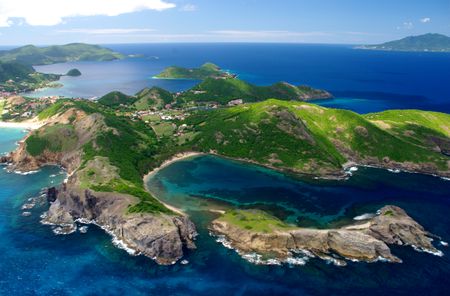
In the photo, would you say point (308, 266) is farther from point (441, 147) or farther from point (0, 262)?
point (441, 147)

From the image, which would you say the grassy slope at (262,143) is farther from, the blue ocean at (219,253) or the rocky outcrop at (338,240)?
the rocky outcrop at (338,240)

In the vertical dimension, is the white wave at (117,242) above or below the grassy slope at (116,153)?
below

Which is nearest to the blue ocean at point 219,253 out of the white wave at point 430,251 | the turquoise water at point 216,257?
the turquoise water at point 216,257

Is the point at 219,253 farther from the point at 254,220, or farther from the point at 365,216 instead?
the point at 365,216

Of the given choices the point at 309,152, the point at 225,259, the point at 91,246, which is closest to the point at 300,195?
the point at 309,152

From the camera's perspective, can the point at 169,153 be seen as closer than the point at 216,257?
No

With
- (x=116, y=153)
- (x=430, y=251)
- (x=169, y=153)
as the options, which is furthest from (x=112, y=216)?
(x=430, y=251)
